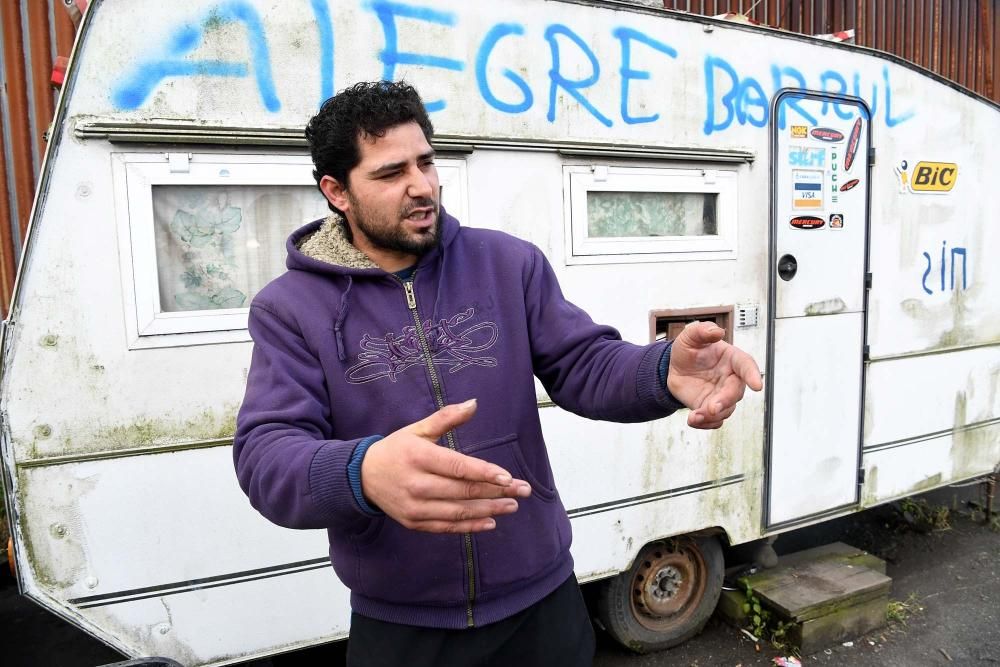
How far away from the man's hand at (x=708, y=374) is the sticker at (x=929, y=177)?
120 inches

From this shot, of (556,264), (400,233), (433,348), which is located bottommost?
(433,348)

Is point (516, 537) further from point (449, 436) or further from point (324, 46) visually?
point (324, 46)

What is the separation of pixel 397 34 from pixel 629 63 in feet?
3.47

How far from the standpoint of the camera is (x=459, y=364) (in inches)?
67.1

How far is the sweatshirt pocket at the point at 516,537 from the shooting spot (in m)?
1.70

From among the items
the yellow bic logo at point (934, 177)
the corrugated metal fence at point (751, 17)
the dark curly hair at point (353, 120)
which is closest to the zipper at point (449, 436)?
the dark curly hair at point (353, 120)

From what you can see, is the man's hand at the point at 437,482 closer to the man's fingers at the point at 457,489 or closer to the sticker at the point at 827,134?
the man's fingers at the point at 457,489

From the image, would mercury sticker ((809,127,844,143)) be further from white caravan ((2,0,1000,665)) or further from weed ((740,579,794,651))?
weed ((740,579,794,651))

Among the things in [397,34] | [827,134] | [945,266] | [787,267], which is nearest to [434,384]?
[397,34]

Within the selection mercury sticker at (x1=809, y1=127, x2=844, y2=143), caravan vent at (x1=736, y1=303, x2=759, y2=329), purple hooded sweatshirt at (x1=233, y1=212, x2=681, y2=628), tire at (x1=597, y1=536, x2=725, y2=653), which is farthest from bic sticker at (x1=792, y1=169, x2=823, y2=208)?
purple hooded sweatshirt at (x1=233, y1=212, x2=681, y2=628)

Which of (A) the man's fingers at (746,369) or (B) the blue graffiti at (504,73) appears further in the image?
(B) the blue graffiti at (504,73)

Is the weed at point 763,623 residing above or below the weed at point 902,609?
above

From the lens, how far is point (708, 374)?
1.58m

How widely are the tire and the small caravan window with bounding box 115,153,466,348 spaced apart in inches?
88.6
